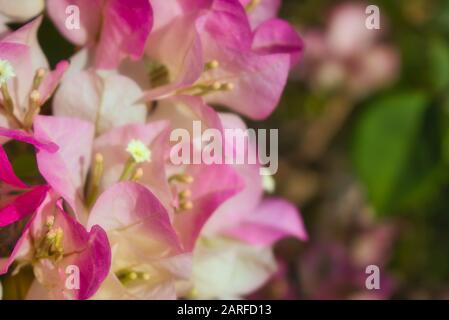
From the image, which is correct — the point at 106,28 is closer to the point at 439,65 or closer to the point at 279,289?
the point at 279,289

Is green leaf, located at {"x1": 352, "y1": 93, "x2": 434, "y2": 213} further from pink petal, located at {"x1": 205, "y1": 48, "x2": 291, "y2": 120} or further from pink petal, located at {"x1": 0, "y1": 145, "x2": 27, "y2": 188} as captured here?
pink petal, located at {"x1": 0, "y1": 145, "x2": 27, "y2": 188}

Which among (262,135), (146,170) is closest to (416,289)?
(262,135)

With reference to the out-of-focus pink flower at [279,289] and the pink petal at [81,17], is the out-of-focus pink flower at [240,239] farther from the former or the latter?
the out-of-focus pink flower at [279,289]

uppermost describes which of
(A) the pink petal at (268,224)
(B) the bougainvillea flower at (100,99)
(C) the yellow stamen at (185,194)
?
(B) the bougainvillea flower at (100,99)

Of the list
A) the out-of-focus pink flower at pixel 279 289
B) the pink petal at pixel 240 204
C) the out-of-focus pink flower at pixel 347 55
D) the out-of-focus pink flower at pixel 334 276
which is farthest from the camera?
the out-of-focus pink flower at pixel 347 55

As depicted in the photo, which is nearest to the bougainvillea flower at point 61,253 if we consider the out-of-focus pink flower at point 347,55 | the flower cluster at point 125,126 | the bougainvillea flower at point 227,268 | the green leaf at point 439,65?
the flower cluster at point 125,126

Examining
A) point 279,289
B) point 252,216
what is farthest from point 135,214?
point 279,289

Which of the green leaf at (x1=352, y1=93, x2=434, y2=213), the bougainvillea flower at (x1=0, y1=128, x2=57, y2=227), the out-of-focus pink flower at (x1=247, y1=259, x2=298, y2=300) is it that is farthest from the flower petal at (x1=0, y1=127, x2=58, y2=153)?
the green leaf at (x1=352, y1=93, x2=434, y2=213)
